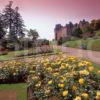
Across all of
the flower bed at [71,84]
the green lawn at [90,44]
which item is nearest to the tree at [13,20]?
the green lawn at [90,44]

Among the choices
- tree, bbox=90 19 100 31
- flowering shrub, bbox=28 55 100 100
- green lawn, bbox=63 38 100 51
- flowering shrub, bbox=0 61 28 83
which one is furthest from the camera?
tree, bbox=90 19 100 31

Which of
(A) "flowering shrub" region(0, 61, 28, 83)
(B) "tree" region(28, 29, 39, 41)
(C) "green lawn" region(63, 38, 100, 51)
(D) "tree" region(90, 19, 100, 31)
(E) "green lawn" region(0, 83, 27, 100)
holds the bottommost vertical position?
(E) "green lawn" region(0, 83, 27, 100)

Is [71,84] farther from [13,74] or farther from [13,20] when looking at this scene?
[13,20]

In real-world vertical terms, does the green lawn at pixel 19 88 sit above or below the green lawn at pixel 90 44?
below

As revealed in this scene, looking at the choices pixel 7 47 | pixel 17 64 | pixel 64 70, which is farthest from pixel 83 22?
pixel 64 70

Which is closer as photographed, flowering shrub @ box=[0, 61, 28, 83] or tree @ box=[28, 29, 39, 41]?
flowering shrub @ box=[0, 61, 28, 83]

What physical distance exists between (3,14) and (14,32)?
312 centimetres

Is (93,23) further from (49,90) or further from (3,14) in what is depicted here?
(49,90)

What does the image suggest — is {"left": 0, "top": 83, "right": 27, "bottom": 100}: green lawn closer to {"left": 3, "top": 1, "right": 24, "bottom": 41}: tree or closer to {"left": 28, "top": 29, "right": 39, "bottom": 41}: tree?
{"left": 28, "top": 29, "right": 39, "bottom": 41}: tree

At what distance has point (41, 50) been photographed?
2081 cm

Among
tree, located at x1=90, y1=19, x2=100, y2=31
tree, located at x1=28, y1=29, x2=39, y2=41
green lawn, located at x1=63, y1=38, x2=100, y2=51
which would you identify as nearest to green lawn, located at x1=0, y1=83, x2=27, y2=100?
green lawn, located at x1=63, y1=38, x2=100, y2=51

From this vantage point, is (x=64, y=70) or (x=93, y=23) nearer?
(x=64, y=70)

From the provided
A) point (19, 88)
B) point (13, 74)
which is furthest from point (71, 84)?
point (13, 74)

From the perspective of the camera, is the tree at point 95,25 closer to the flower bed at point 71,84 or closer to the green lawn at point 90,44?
the green lawn at point 90,44
